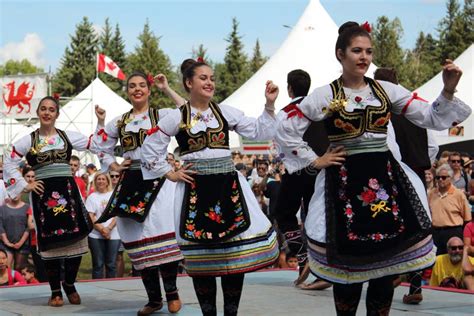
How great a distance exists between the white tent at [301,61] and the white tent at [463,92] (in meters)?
2.59

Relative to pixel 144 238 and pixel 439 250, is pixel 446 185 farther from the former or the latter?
pixel 144 238

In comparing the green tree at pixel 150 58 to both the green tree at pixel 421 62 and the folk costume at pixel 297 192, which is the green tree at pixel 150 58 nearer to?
the green tree at pixel 421 62

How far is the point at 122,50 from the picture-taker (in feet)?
190

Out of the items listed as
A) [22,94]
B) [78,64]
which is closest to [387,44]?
[78,64]

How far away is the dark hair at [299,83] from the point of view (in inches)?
277

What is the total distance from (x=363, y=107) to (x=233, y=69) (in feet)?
158

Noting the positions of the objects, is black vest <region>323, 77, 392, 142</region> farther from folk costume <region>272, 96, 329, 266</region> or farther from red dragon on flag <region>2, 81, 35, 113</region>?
red dragon on flag <region>2, 81, 35, 113</region>

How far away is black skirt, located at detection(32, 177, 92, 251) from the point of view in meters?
6.84

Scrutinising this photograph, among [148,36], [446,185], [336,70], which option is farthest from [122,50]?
[446,185]

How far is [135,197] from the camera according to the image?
6.17 metres

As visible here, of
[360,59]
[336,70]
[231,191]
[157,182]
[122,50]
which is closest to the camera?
[360,59]

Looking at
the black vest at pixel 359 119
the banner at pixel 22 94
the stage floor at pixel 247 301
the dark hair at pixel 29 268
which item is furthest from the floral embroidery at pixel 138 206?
the banner at pixel 22 94

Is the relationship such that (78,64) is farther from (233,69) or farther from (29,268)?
(29,268)

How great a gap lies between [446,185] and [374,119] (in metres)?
4.51
